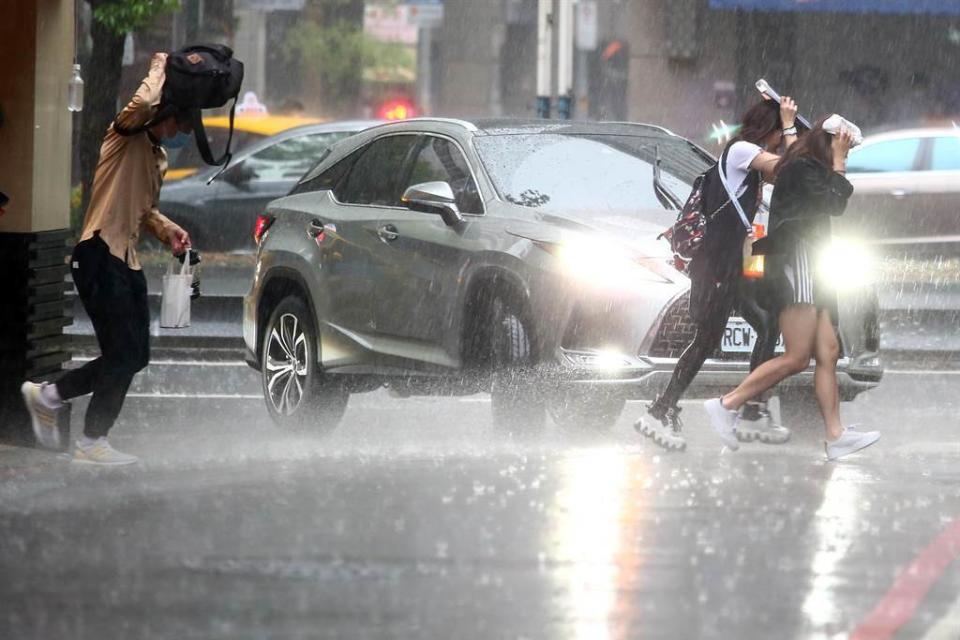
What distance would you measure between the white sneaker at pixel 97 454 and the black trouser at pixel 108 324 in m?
0.05

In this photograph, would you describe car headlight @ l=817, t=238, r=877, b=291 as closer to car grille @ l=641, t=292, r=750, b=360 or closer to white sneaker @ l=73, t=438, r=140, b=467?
car grille @ l=641, t=292, r=750, b=360

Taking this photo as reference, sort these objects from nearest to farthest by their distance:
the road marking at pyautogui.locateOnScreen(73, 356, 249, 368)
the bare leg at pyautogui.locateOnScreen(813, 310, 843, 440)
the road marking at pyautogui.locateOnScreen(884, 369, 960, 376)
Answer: the bare leg at pyautogui.locateOnScreen(813, 310, 843, 440) → the road marking at pyautogui.locateOnScreen(884, 369, 960, 376) → the road marking at pyautogui.locateOnScreen(73, 356, 249, 368)

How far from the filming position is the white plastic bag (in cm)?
952

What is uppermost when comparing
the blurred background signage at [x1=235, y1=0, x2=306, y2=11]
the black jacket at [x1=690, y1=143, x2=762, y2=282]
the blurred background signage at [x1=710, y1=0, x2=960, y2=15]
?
the blurred background signage at [x1=710, y1=0, x2=960, y2=15]

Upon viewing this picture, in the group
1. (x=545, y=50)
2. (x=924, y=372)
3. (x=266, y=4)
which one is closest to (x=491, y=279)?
(x=924, y=372)

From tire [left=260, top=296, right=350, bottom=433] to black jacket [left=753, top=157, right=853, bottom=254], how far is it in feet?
8.41

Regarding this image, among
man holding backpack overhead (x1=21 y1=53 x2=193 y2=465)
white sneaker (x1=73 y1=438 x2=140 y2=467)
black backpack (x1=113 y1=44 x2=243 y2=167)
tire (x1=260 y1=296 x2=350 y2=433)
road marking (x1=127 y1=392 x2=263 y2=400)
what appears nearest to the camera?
black backpack (x1=113 y1=44 x2=243 y2=167)

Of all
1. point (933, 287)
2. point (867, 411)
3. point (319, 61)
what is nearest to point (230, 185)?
point (933, 287)

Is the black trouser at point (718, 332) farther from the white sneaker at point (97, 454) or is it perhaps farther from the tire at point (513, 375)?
the white sneaker at point (97, 454)

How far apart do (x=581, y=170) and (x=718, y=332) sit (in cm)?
141

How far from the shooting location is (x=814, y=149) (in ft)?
30.4

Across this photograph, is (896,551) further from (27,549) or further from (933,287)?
(933,287)

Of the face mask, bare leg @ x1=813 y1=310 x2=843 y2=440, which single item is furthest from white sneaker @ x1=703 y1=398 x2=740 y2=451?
the face mask

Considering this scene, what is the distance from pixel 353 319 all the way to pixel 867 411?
3199 mm
